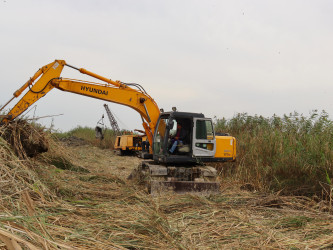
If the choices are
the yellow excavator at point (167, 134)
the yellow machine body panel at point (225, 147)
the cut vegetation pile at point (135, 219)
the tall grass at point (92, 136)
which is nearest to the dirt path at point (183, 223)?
the cut vegetation pile at point (135, 219)

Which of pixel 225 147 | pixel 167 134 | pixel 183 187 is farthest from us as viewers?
pixel 225 147

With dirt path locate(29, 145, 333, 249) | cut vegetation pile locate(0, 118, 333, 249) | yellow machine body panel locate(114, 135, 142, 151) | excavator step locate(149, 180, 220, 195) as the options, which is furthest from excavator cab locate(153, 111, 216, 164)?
yellow machine body panel locate(114, 135, 142, 151)

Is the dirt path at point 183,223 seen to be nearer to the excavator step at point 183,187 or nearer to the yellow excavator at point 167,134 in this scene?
the excavator step at point 183,187

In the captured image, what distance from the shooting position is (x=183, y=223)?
15.3 feet

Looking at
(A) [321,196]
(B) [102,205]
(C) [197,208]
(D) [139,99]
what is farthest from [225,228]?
(D) [139,99]

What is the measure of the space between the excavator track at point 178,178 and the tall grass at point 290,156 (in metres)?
1.42

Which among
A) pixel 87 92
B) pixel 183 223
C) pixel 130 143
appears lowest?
pixel 183 223

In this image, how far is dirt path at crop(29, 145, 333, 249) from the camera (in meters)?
3.74

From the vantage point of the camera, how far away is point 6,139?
6848 millimetres

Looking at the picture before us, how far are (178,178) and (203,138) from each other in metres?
1.20

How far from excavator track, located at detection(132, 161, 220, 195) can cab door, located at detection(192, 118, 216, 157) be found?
42 cm

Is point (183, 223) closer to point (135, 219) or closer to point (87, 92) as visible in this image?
point (135, 219)

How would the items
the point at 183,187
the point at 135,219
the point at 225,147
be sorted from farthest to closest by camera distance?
A: the point at 225,147
the point at 183,187
the point at 135,219

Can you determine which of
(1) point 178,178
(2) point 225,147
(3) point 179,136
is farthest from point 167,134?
(2) point 225,147
